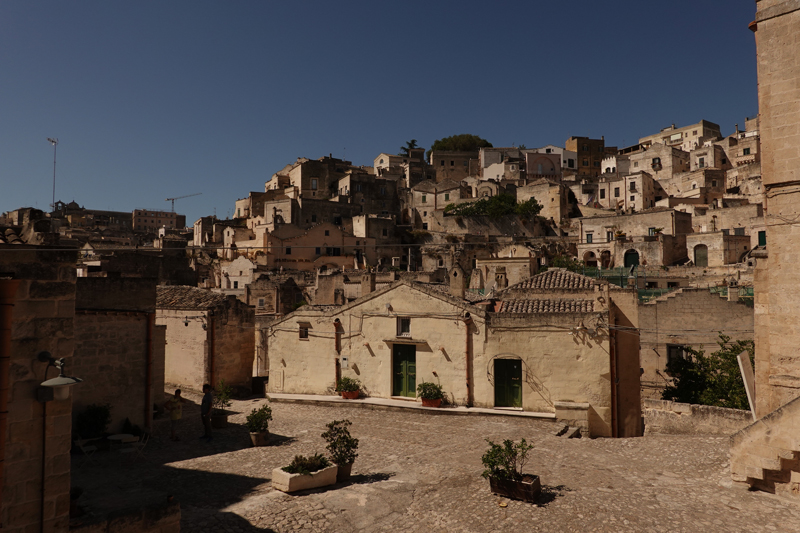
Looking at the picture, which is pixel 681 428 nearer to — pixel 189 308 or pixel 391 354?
pixel 391 354

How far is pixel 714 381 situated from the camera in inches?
721

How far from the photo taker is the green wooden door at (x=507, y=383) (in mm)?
15656

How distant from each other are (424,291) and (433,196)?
2191 inches

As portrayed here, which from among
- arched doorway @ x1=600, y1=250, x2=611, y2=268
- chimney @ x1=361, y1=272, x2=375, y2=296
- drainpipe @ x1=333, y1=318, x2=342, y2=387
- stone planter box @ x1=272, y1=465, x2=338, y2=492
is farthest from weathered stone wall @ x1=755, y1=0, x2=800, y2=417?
arched doorway @ x1=600, y1=250, x2=611, y2=268

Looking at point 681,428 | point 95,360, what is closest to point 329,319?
point 95,360

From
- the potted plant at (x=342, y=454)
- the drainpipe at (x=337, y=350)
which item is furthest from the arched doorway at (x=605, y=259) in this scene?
the potted plant at (x=342, y=454)

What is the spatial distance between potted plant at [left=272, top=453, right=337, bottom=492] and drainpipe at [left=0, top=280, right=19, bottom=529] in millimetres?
4270

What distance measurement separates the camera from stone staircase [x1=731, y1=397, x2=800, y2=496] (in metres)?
8.20

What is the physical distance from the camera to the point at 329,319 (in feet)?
60.3

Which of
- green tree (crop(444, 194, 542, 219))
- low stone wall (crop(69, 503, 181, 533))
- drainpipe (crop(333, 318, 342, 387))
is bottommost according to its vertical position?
low stone wall (crop(69, 503, 181, 533))

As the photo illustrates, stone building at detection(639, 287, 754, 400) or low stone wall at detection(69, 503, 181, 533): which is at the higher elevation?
stone building at detection(639, 287, 754, 400)

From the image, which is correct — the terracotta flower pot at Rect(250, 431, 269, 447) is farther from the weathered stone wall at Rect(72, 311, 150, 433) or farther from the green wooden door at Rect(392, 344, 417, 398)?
the green wooden door at Rect(392, 344, 417, 398)

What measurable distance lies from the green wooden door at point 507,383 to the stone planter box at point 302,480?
757cm

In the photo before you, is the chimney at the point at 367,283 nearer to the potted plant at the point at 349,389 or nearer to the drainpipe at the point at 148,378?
the potted plant at the point at 349,389
